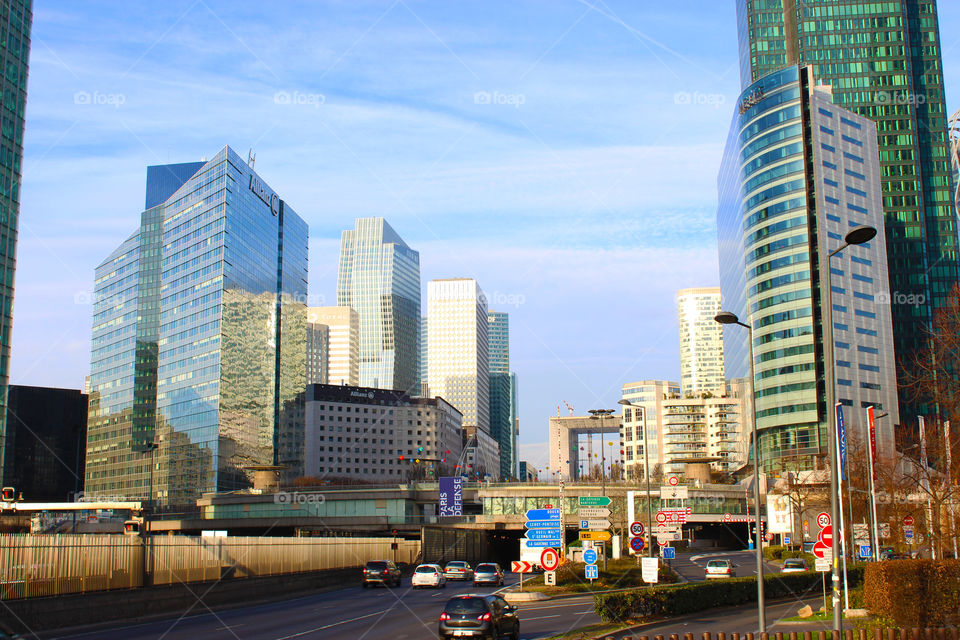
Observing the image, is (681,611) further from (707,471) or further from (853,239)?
(707,471)

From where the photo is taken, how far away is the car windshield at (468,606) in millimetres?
26359

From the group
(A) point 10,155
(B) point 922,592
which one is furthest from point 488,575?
(A) point 10,155

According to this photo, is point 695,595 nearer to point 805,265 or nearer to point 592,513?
point 592,513

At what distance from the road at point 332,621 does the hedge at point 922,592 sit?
10.0 m

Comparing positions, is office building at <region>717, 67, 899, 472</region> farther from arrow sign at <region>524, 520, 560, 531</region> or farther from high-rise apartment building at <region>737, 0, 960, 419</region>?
arrow sign at <region>524, 520, 560, 531</region>

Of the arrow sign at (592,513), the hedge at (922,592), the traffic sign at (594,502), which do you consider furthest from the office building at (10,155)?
the hedge at (922,592)

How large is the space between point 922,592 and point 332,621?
64.3 ft

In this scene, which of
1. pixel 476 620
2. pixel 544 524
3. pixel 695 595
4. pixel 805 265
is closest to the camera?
pixel 476 620

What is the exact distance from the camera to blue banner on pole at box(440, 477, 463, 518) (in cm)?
9888

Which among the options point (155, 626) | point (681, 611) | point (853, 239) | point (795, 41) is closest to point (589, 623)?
point (681, 611)

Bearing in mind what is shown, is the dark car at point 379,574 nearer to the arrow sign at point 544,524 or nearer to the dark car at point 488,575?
the dark car at point 488,575

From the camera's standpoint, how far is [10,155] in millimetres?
102375

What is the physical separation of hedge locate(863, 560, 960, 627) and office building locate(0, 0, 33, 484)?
9595cm

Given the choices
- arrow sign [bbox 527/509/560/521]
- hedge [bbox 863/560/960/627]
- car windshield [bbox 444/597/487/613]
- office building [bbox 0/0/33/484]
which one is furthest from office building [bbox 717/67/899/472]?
car windshield [bbox 444/597/487/613]
